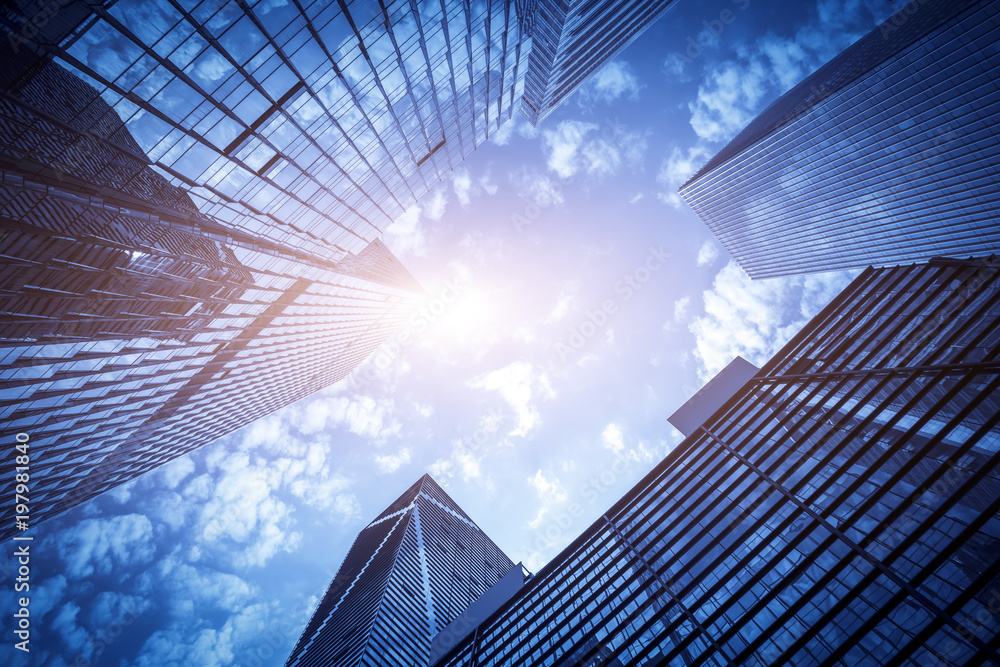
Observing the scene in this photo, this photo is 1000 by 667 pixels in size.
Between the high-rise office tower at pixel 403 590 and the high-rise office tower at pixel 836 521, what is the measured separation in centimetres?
2593

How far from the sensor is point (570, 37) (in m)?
44.3

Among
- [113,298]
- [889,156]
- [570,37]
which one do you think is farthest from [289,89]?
[889,156]

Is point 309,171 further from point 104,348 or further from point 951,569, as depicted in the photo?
point 951,569

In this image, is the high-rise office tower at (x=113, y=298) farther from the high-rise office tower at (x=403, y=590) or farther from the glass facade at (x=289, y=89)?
the high-rise office tower at (x=403, y=590)

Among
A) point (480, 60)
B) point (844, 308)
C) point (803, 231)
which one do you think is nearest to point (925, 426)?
point (844, 308)

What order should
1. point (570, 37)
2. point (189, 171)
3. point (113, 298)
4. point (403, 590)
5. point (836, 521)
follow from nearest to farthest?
point (189, 171)
point (836, 521)
point (113, 298)
point (570, 37)
point (403, 590)

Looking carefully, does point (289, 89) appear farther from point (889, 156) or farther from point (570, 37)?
point (889, 156)

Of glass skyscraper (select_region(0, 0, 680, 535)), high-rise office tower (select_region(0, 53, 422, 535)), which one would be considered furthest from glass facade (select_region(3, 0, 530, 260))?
high-rise office tower (select_region(0, 53, 422, 535))

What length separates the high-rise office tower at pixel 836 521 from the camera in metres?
15.8

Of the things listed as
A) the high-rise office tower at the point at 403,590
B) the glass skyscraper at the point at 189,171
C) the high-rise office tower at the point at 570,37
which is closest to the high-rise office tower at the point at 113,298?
the glass skyscraper at the point at 189,171

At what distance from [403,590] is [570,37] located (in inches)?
3154

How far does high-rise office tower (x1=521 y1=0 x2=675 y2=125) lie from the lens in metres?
36.2

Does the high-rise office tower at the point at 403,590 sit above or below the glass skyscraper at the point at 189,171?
below

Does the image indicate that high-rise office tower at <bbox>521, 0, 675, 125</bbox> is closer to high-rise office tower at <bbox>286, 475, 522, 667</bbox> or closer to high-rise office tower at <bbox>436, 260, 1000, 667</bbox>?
high-rise office tower at <bbox>436, 260, 1000, 667</bbox>
